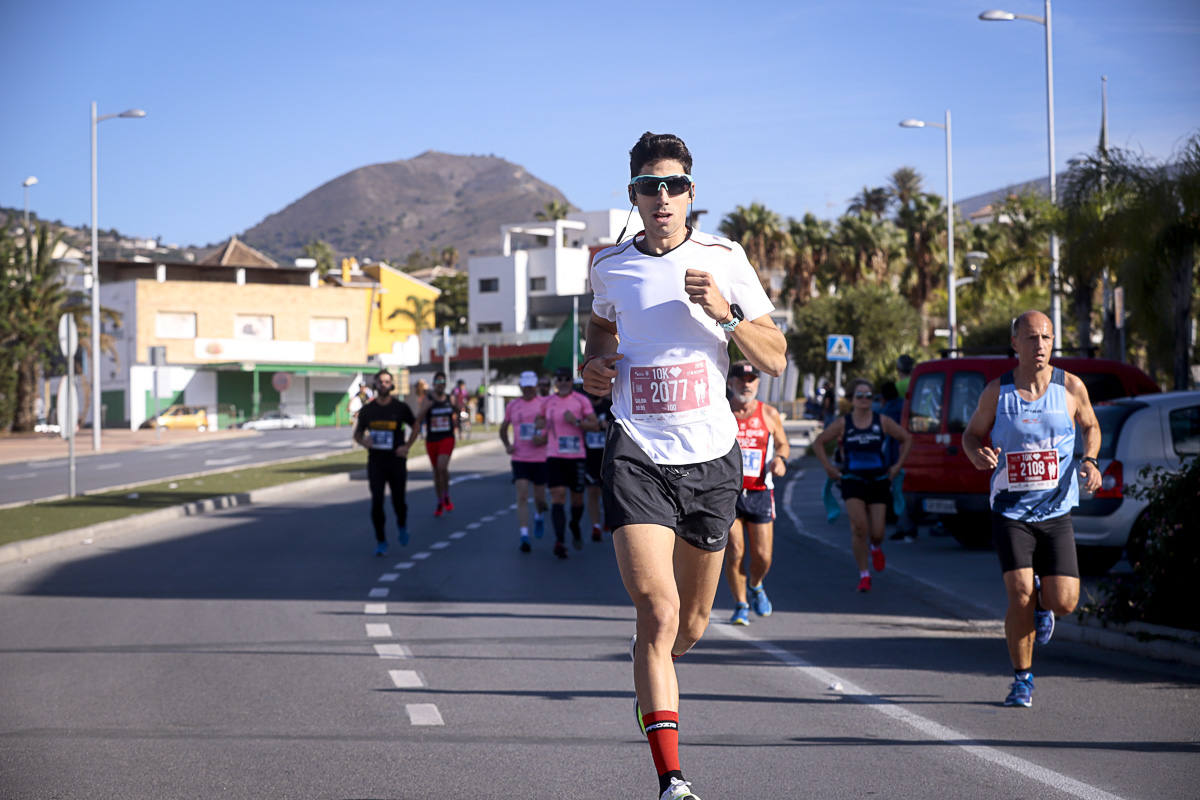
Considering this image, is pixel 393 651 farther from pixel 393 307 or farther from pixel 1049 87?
pixel 393 307

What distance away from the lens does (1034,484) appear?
23.2 feet

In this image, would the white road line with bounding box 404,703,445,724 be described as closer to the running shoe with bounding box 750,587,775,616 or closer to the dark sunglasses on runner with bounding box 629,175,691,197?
the dark sunglasses on runner with bounding box 629,175,691,197

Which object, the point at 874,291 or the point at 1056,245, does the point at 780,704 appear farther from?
the point at 874,291

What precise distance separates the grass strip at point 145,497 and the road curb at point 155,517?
0.67 feet

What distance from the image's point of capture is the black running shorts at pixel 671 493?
461 cm

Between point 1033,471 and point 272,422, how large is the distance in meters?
67.7

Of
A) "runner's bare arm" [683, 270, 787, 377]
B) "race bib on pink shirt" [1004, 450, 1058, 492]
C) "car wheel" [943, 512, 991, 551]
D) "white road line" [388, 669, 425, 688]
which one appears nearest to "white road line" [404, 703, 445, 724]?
"white road line" [388, 669, 425, 688]

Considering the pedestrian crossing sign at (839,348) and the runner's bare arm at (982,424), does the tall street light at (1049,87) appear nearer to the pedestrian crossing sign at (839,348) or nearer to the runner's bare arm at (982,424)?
the pedestrian crossing sign at (839,348)

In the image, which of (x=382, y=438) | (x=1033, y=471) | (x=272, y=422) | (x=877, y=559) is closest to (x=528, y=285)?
(x=272, y=422)

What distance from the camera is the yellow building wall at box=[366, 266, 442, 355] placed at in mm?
99312

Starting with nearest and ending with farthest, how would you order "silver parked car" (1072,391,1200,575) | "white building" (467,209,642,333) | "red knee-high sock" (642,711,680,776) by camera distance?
"red knee-high sock" (642,711,680,776) < "silver parked car" (1072,391,1200,575) < "white building" (467,209,642,333)

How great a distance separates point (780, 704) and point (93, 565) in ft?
31.1

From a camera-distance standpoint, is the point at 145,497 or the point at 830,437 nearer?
the point at 830,437

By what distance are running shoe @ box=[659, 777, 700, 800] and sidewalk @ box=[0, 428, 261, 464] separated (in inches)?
1527
